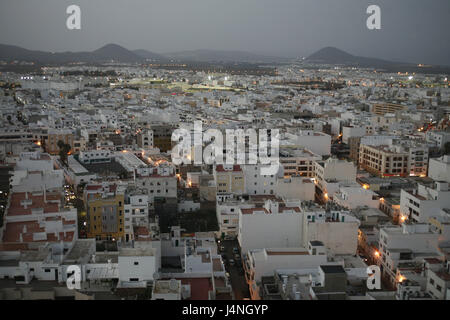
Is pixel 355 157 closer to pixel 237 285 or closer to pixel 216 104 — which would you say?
pixel 237 285

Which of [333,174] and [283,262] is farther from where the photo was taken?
[333,174]

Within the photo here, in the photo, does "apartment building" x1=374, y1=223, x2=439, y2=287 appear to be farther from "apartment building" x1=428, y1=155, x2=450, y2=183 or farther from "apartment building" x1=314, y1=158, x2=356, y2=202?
"apartment building" x1=428, y1=155, x2=450, y2=183

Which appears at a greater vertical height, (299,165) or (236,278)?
(299,165)

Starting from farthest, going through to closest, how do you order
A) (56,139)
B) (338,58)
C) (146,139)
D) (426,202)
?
(338,58) < (146,139) < (56,139) < (426,202)

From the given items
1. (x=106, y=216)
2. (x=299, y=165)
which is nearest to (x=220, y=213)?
(x=106, y=216)

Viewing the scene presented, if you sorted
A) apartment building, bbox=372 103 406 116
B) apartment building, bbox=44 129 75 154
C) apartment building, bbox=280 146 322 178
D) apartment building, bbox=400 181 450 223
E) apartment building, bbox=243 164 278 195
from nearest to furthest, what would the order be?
apartment building, bbox=400 181 450 223, apartment building, bbox=243 164 278 195, apartment building, bbox=280 146 322 178, apartment building, bbox=44 129 75 154, apartment building, bbox=372 103 406 116

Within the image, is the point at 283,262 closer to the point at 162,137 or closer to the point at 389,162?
the point at 389,162

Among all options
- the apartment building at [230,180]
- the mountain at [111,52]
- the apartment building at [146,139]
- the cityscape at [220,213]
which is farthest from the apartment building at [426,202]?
the mountain at [111,52]

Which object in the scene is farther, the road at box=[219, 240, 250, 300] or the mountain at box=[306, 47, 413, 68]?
the mountain at box=[306, 47, 413, 68]

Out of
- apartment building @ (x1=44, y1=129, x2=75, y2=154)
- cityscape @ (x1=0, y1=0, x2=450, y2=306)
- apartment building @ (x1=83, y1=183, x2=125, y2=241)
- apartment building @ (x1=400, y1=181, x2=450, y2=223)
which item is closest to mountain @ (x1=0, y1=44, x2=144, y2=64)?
cityscape @ (x1=0, y1=0, x2=450, y2=306)

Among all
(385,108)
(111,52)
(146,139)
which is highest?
(111,52)

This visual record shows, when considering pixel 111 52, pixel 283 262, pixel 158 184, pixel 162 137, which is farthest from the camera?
pixel 111 52
